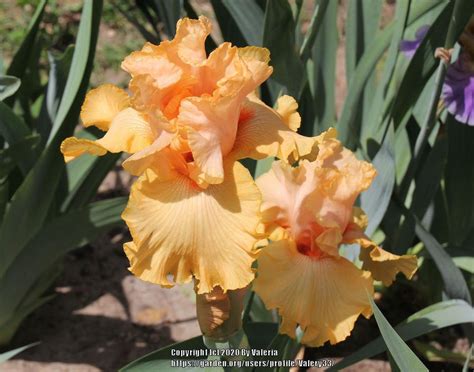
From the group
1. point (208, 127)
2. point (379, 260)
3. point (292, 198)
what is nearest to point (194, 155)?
point (208, 127)

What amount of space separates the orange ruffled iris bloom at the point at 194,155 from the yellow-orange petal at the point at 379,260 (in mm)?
200

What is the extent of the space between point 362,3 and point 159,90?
37.9 inches

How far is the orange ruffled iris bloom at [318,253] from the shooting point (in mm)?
1003

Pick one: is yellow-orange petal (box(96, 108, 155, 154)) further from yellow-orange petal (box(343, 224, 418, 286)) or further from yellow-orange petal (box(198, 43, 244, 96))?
yellow-orange petal (box(343, 224, 418, 286))

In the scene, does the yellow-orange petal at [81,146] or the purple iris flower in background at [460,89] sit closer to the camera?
the yellow-orange petal at [81,146]

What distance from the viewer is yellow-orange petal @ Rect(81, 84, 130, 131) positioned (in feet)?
3.50

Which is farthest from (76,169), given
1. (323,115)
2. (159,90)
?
(159,90)

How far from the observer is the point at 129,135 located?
968 millimetres

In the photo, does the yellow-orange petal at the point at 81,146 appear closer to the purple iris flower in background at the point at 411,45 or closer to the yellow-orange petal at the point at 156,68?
the yellow-orange petal at the point at 156,68

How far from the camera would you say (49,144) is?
1448 millimetres

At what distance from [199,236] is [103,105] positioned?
35 cm

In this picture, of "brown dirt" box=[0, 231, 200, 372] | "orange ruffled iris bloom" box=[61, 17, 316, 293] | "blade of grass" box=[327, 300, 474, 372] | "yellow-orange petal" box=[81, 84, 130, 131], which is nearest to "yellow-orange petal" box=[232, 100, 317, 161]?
"orange ruffled iris bloom" box=[61, 17, 316, 293]

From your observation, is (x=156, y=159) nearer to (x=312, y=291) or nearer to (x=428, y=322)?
(x=312, y=291)

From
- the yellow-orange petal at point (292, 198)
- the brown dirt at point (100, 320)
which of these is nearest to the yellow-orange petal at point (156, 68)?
the yellow-orange petal at point (292, 198)
